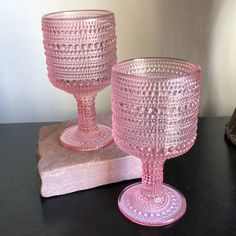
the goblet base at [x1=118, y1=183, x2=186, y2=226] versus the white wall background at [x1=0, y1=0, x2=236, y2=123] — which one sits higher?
the white wall background at [x1=0, y1=0, x2=236, y2=123]

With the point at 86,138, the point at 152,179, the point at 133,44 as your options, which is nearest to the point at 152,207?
the point at 152,179

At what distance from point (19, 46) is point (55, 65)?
268 mm

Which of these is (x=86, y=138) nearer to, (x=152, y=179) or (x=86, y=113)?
(x=86, y=113)

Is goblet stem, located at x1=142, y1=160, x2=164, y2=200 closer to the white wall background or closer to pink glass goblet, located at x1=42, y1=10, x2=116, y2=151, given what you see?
pink glass goblet, located at x1=42, y1=10, x2=116, y2=151

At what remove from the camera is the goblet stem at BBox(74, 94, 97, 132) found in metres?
0.60

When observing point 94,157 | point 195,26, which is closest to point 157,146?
point 94,157

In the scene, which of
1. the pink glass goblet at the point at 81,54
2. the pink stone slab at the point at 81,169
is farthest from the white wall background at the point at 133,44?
the pink stone slab at the point at 81,169

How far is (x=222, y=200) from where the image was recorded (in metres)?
0.52

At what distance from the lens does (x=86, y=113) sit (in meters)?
0.62

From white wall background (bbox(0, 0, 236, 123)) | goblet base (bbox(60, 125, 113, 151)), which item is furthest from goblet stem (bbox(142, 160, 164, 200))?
white wall background (bbox(0, 0, 236, 123))

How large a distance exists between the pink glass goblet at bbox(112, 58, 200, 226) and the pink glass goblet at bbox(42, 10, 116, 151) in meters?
0.08

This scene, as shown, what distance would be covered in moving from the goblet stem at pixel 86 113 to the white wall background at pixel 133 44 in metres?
0.21

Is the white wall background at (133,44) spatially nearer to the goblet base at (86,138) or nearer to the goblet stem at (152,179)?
the goblet base at (86,138)

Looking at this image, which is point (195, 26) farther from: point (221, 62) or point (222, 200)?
point (222, 200)
